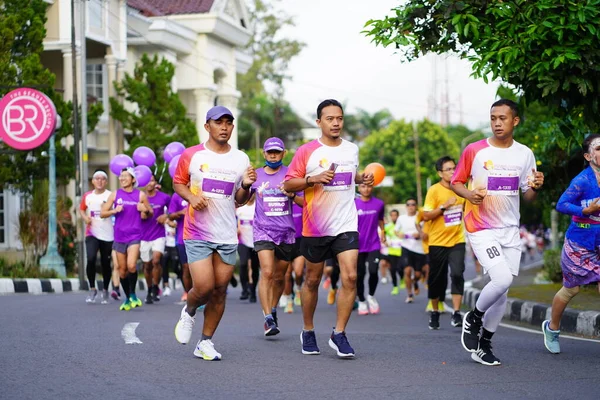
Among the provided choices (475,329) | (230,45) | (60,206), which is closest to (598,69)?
(475,329)

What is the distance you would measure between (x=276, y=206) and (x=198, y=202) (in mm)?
3807

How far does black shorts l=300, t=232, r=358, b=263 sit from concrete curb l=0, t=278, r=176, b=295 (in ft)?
39.3

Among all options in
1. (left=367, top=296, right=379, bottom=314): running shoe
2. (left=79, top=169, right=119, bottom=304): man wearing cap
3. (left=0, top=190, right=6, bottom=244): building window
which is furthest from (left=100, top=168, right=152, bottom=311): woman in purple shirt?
(left=0, top=190, right=6, bottom=244): building window

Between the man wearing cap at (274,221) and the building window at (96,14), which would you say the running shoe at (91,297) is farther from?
the building window at (96,14)

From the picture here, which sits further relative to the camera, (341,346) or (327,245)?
(327,245)

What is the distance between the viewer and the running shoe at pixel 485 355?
8.84 m

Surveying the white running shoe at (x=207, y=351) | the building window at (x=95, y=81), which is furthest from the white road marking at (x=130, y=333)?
the building window at (x=95, y=81)

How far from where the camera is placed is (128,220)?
50.7 feet

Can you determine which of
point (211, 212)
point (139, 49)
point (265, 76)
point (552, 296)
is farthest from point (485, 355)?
point (265, 76)

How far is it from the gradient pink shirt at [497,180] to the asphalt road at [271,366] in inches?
46.5

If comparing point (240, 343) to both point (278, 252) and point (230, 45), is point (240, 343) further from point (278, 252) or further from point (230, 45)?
point (230, 45)

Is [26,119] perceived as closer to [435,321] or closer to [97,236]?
[97,236]

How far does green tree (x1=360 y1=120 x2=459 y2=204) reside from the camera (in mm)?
81625

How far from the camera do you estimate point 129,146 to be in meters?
34.2
